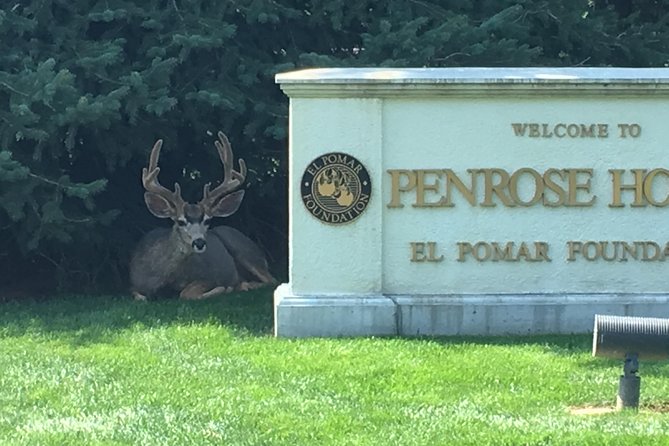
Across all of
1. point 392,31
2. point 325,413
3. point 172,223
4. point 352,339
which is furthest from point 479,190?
point 172,223

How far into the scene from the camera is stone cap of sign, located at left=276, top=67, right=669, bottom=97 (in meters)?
10.8

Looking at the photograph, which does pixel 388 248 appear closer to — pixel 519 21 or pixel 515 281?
pixel 515 281

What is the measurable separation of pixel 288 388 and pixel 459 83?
3.51m

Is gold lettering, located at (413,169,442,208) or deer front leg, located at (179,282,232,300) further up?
gold lettering, located at (413,169,442,208)

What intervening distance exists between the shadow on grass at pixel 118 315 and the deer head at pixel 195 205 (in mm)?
710

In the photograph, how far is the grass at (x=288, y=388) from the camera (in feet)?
23.8

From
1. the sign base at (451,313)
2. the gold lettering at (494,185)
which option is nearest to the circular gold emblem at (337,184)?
the sign base at (451,313)

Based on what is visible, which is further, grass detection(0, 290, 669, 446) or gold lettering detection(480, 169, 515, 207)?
gold lettering detection(480, 169, 515, 207)

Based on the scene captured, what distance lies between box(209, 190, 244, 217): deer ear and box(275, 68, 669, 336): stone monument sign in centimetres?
253

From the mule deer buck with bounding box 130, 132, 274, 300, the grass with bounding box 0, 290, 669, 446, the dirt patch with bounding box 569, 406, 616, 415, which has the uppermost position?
the mule deer buck with bounding box 130, 132, 274, 300

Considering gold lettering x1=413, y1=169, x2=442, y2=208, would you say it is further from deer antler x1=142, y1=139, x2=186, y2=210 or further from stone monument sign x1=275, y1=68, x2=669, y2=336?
deer antler x1=142, y1=139, x2=186, y2=210

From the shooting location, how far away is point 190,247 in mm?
13047

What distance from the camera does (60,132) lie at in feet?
41.5

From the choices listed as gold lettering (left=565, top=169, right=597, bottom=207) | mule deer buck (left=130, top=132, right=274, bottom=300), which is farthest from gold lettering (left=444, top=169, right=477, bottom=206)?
mule deer buck (left=130, top=132, right=274, bottom=300)
